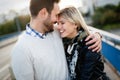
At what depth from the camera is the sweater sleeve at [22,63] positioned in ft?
10.7

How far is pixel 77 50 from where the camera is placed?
3.54 metres

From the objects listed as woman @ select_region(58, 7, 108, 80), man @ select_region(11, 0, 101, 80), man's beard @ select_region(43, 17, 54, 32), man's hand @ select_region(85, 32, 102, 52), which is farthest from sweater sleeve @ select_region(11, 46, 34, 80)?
man's hand @ select_region(85, 32, 102, 52)

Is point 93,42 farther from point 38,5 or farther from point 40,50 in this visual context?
point 38,5

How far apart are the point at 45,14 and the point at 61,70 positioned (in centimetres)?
65

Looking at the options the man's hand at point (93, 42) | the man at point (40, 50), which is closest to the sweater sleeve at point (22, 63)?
the man at point (40, 50)

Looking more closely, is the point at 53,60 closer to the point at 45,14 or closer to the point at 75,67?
the point at 75,67

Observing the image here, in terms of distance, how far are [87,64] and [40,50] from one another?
1.74 ft

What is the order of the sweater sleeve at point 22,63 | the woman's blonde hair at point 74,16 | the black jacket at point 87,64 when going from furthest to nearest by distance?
the woman's blonde hair at point 74,16 < the black jacket at point 87,64 < the sweater sleeve at point 22,63

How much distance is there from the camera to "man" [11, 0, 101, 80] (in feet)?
10.9

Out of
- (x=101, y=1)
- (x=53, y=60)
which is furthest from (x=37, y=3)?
(x=101, y=1)

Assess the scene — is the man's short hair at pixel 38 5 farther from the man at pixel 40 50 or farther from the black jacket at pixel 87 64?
the black jacket at pixel 87 64

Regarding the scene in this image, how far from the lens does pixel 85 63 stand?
3.45m

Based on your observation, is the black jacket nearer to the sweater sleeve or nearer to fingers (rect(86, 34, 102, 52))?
fingers (rect(86, 34, 102, 52))

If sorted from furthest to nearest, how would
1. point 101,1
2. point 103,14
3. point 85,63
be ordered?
1. point 101,1
2. point 103,14
3. point 85,63
